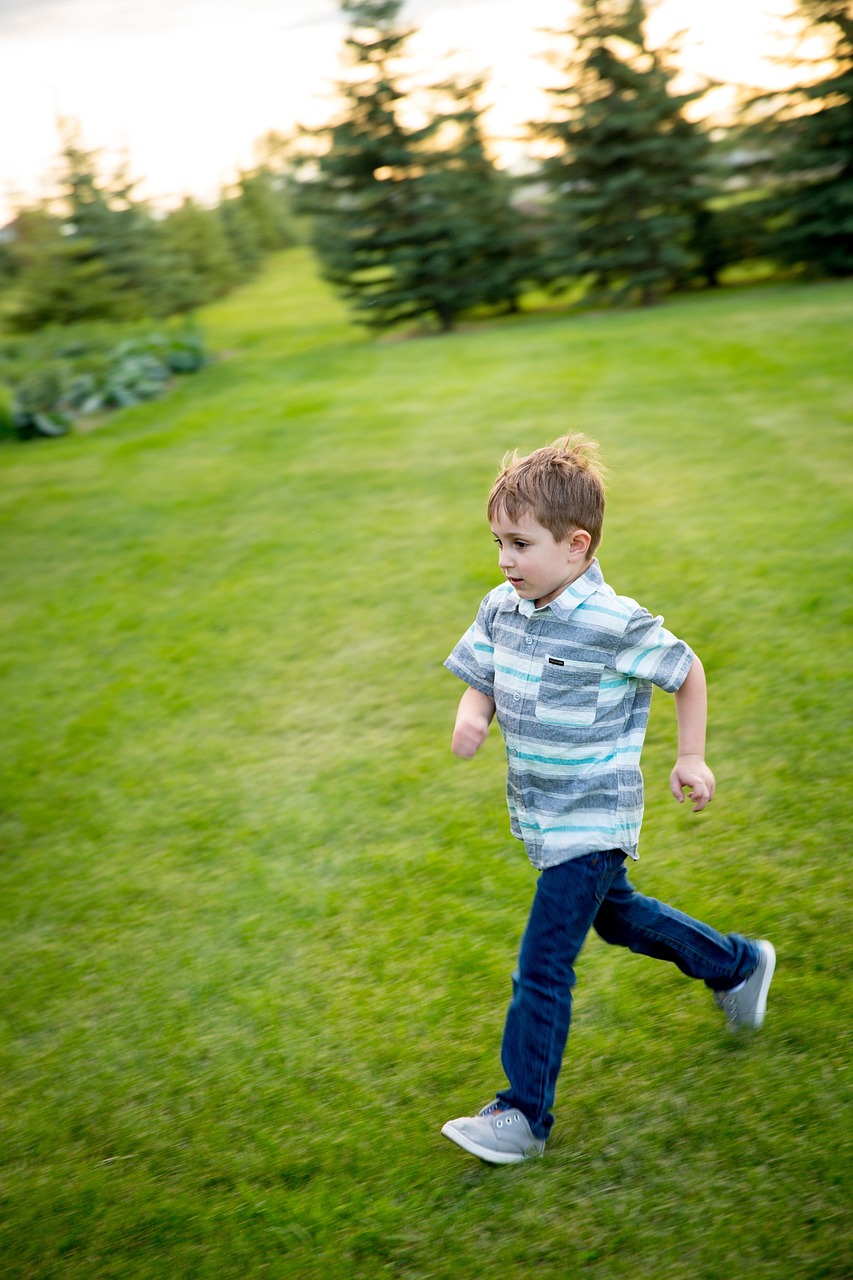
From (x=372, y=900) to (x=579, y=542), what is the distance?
156cm

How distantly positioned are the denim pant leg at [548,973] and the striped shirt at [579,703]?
2.1 inches

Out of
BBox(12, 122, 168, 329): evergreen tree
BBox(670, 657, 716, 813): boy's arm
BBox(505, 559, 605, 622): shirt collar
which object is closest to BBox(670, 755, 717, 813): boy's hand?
BBox(670, 657, 716, 813): boy's arm

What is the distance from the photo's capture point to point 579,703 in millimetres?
2117

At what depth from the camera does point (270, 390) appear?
11297 millimetres

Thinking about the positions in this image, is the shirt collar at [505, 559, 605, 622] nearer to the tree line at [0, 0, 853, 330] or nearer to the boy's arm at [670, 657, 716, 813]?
the boy's arm at [670, 657, 716, 813]

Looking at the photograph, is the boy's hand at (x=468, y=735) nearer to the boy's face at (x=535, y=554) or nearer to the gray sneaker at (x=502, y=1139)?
the boy's face at (x=535, y=554)

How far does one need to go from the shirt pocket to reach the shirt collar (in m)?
0.10

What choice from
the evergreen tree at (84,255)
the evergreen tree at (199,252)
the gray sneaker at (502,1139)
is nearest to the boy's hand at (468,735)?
the gray sneaker at (502,1139)

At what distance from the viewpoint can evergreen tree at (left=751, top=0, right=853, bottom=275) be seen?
1396 cm

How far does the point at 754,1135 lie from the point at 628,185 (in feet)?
47.5

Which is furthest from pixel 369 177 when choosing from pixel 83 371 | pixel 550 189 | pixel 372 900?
pixel 372 900

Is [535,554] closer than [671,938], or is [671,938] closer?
[535,554]

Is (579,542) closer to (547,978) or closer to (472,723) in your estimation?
(472,723)

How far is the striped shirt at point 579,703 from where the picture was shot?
2.08m
